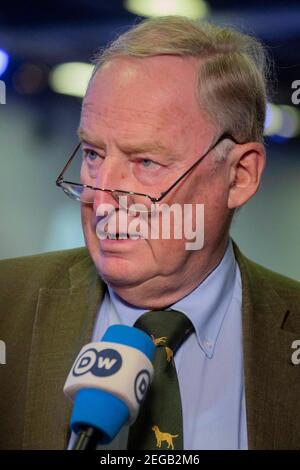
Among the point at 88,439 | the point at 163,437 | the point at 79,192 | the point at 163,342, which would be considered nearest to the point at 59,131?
the point at 79,192

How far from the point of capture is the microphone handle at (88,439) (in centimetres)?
94

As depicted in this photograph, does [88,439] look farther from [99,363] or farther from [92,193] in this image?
[92,193]

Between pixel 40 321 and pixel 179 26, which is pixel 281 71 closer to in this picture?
pixel 179 26

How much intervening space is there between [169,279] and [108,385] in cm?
47

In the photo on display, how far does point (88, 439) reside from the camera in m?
0.94

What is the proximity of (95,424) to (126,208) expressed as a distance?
54cm

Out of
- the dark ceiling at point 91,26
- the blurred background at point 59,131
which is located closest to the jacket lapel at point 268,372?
the blurred background at point 59,131

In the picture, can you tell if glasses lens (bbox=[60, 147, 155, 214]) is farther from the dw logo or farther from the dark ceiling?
the dark ceiling

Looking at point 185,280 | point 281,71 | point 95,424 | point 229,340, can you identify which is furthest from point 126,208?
point 281,71

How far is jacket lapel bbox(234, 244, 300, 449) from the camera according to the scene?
1411 mm

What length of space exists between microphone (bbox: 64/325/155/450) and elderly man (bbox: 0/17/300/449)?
0.91 ft

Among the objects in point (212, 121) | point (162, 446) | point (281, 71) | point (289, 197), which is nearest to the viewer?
point (162, 446)

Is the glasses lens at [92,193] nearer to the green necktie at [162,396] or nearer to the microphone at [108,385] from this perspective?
the green necktie at [162,396]

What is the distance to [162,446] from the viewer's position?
1.31m
